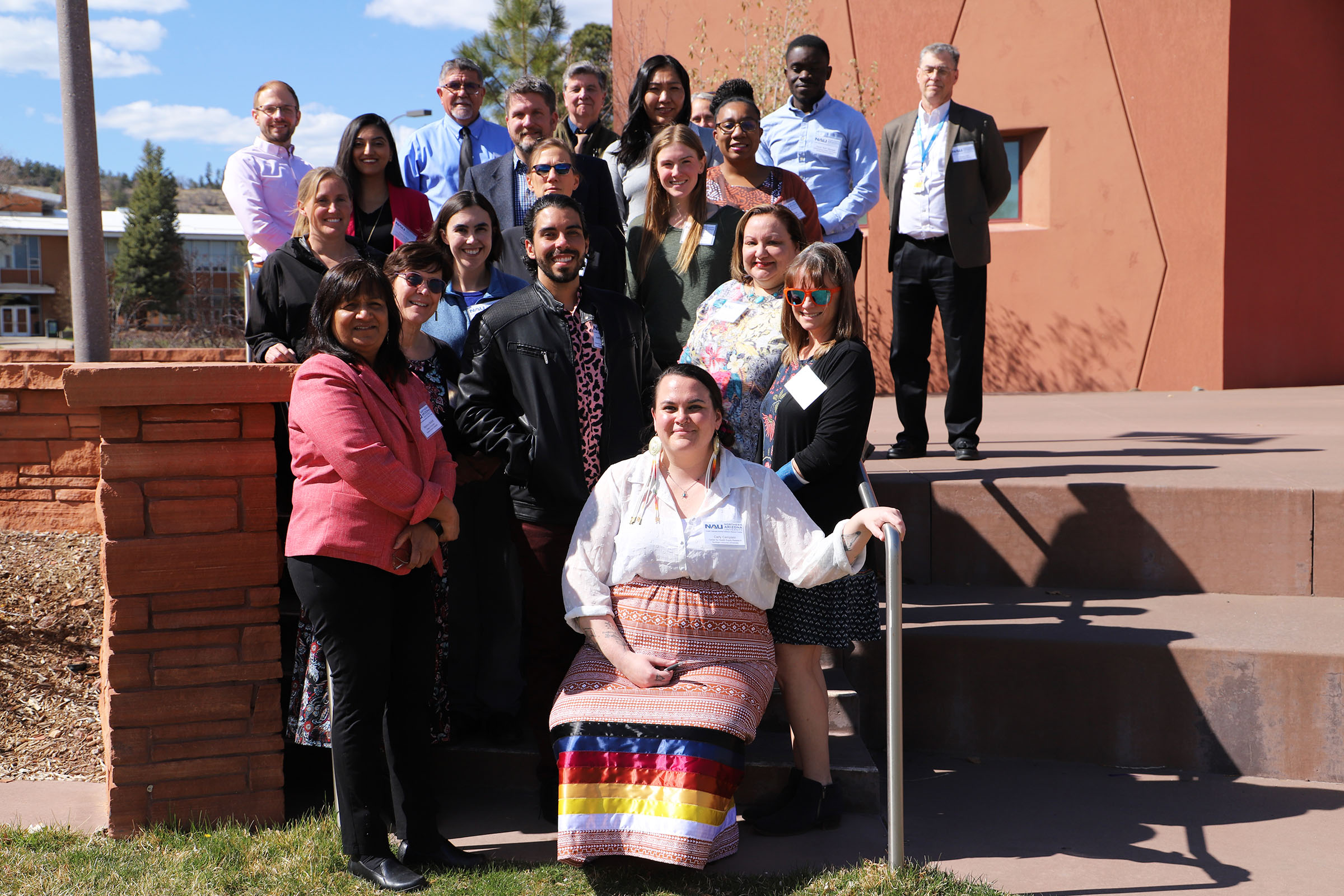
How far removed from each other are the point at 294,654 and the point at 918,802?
7.24ft

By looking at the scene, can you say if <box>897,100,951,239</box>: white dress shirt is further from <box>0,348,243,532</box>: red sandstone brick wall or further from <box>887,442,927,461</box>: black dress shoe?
<box>0,348,243,532</box>: red sandstone brick wall

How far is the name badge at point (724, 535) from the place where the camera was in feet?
10.8

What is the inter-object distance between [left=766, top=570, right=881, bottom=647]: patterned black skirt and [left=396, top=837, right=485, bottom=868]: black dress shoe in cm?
114

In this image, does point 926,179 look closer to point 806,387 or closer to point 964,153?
point 964,153

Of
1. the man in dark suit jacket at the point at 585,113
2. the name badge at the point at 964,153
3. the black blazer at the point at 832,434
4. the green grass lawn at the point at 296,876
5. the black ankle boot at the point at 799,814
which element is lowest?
the green grass lawn at the point at 296,876

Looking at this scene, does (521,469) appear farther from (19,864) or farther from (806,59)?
(806,59)

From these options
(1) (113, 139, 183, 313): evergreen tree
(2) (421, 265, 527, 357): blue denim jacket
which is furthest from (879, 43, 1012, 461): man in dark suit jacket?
(1) (113, 139, 183, 313): evergreen tree

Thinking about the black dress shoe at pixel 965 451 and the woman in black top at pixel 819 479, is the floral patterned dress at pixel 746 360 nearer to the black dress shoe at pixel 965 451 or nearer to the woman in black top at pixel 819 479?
the woman in black top at pixel 819 479

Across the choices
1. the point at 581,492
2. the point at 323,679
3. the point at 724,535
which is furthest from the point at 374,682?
the point at 724,535

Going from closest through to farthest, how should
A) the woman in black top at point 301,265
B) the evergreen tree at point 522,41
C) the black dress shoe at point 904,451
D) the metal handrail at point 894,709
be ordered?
the metal handrail at point 894,709
the woman in black top at point 301,265
the black dress shoe at point 904,451
the evergreen tree at point 522,41

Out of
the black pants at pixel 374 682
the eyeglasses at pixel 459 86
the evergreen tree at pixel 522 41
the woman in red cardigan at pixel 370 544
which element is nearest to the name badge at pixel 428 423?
the woman in red cardigan at pixel 370 544

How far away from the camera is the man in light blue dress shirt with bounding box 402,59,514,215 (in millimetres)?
5125

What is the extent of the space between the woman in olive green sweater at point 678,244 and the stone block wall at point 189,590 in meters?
1.38

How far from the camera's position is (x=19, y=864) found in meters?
3.22
